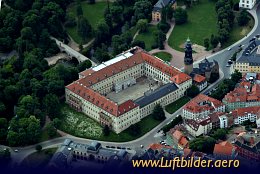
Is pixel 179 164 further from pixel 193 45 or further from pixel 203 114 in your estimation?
pixel 193 45

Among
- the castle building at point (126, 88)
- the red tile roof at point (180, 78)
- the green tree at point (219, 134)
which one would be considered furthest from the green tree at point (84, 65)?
the green tree at point (219, 134)

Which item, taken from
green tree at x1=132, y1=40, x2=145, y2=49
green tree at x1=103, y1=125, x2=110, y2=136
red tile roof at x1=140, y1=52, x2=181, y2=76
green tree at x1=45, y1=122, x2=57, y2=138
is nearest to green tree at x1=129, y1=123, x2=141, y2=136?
green tree at x1=103, y1=125, x2=110, y2=136

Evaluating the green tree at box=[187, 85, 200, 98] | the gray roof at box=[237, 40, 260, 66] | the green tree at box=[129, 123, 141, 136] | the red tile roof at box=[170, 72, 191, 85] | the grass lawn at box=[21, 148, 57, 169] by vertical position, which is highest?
Result: the gray roof at box=[237, 40, 260, 66]

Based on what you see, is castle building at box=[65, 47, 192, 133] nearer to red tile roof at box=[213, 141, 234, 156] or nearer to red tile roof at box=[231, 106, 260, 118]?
red tile roof at box=[231, 106, 260, 118]

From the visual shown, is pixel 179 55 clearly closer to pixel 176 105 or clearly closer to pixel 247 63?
pixel 247 63

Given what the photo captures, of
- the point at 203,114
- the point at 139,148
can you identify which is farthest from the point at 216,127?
the point at 139,148

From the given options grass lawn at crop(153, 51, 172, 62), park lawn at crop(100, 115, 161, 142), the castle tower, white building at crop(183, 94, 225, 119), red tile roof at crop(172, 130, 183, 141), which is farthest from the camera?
grass lawn at crop(153, 51, 172, 62)
